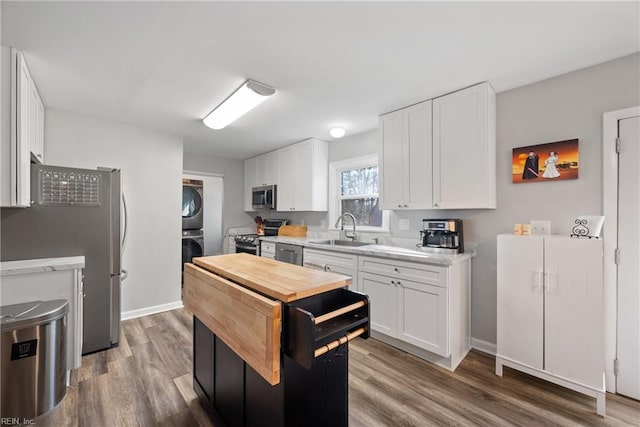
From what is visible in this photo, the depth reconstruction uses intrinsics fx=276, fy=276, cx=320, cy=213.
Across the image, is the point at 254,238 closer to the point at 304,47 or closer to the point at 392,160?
the point at 392,160

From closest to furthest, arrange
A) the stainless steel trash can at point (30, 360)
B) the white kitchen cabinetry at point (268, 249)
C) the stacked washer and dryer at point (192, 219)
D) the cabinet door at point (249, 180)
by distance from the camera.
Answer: the stainless steel trash can at point (30, 360), the white kitchen cabinetry at point (268, 249), the stacked washer and dryer at point (192, 219), the cabinet door at point (249, 180)

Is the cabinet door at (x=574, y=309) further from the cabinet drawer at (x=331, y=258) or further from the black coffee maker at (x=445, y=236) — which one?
the cabinet drawer at (x=331, y=258)

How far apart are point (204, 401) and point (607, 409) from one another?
2.72m

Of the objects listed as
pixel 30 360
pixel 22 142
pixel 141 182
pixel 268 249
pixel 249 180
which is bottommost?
pixel 30 360

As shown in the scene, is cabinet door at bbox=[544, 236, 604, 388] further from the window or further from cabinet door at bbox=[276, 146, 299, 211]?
cabinet door at bbox=[276, 146, 299, 211]

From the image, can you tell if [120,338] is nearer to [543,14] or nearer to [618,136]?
[543,14]

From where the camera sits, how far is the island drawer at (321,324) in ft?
3.37

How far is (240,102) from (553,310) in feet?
10.1

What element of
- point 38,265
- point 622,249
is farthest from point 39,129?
point 622,249

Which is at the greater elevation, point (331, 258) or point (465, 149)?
point (465, 149)

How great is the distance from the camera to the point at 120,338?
290cm

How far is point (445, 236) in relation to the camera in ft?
8.77

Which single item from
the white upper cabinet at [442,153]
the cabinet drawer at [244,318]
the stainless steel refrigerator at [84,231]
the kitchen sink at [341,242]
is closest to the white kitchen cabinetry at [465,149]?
the white upper cabinet at [442,153]

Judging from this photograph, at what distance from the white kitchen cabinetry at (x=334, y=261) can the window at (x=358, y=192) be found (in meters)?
0.83
